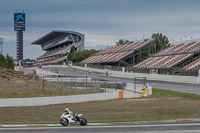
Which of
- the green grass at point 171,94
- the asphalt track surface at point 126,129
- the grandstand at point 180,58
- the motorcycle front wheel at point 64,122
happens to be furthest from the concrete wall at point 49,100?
the grandstand at point 180,58

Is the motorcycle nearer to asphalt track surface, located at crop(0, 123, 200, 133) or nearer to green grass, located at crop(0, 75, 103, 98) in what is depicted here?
asphalt track surface, located at crop(0, 123, 200, 133)

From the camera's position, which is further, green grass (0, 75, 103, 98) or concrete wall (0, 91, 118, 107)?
green grass (0, 75, 103, 98)

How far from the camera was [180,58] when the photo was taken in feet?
252

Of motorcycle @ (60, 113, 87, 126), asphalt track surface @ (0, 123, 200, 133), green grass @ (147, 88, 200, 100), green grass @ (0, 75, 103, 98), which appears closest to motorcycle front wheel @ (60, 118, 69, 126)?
motorcycle @ (60, 113, 87, 126)

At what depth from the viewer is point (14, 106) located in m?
31.6

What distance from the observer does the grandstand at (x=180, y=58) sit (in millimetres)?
72812

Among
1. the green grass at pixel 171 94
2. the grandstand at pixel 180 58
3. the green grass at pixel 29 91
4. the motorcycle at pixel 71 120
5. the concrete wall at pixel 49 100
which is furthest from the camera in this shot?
the grandstand at pixel 180 58

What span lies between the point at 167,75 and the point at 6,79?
32714 mm

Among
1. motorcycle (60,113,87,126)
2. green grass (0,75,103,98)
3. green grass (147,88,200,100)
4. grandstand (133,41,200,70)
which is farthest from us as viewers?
grandstand (133,41,200,70)

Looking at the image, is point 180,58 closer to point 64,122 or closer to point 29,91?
point 29,91

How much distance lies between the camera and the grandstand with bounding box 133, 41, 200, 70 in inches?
2867

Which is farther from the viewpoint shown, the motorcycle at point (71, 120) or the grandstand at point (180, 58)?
the grandstand at point (180, 58)

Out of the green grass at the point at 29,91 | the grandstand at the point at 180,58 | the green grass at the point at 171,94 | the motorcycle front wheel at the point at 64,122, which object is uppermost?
the grandstand at the point at 180,58

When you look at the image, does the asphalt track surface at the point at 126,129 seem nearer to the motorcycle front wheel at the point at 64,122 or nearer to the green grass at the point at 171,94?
the motorcycle front wheel at the point at 64,122
